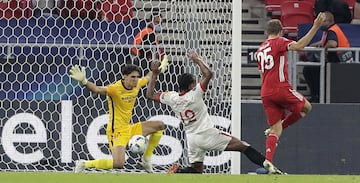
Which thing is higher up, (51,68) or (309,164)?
(51,68)

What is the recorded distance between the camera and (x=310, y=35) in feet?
45.1

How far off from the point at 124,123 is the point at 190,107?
82 centimetres

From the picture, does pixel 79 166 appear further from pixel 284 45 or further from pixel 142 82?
pixel 284 45

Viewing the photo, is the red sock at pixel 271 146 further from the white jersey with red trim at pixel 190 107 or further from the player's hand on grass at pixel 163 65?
the player's hand on grass at pixel 163 65

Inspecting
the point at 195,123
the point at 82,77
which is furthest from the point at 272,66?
the point at 82,77

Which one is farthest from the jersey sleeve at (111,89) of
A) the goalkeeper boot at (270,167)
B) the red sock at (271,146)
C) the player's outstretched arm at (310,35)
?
the player's outstretched arm at (310,35)

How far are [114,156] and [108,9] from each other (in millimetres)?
1999

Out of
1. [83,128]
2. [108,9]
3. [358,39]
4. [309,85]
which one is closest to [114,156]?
[83,128]

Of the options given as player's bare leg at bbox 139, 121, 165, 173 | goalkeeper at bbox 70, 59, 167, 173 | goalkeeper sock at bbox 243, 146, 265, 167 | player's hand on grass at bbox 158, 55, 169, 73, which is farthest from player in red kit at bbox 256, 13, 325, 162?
player's bare leg at bbox 139, 121, 165, 173

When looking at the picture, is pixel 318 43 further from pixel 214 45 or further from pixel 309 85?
pixel 214 45

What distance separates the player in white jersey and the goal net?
19.3 inches

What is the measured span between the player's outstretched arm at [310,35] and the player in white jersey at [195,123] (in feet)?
4.00

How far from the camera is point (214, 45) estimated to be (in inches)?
604

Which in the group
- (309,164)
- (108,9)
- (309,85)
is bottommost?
(309,164)
